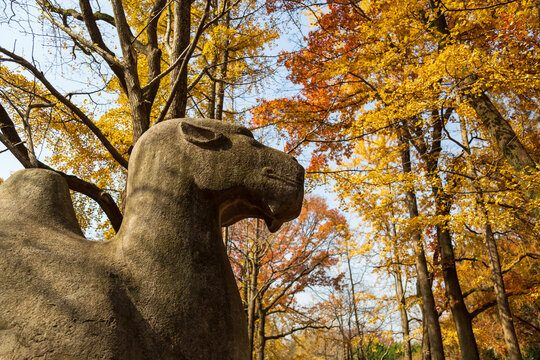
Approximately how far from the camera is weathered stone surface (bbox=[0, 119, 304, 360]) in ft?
4.72

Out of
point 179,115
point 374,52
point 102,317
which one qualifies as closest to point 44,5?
point 179,115

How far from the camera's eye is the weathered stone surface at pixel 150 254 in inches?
56.6

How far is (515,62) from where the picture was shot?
7504mm

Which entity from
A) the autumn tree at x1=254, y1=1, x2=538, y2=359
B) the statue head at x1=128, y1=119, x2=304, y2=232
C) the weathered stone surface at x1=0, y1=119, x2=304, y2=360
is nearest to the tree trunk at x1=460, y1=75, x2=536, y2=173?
the autumn tree at x1=254, y1=1, x2=538, y2=359

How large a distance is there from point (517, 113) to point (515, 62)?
3.69 m

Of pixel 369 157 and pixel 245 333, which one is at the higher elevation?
pixel 369 157

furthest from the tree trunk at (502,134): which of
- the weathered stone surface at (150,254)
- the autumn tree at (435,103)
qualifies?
the weathered stone surface at (150,254)

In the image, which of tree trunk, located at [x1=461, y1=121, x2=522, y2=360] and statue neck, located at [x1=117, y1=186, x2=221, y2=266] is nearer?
statue neck, located at [x1=117, y1=186, x2=221, y2=266]

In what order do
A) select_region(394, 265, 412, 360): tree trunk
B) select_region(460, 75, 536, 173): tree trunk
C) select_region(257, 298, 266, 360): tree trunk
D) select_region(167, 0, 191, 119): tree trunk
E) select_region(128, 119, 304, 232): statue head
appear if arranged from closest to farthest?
1. select_region(128, 119, 304, 232): statue head
2. select_region(167, 0, 191, 119): tree trunk
3. select_region(460, 75, 536, 173): tree trunk
4. select_region(257, 298, 266, 360): tree trunk
5. select_region(394, 265, 412, 360): tree trunk

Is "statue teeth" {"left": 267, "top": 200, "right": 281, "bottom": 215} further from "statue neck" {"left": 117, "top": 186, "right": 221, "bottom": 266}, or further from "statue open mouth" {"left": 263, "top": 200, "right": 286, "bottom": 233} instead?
"statue neck" {"left": 117, "top": 186, "right": 221, "bottom": 266}

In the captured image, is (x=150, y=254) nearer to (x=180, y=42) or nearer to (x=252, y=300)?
(x=180, y=42)

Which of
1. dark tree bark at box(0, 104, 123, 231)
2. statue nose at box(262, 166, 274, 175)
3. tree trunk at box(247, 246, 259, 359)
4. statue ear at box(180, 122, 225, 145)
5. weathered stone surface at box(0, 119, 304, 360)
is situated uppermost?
tree trunk at box(247, 246, 259, 359)

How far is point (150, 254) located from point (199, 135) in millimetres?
696

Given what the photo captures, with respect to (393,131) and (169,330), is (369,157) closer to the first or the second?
(393,131)
